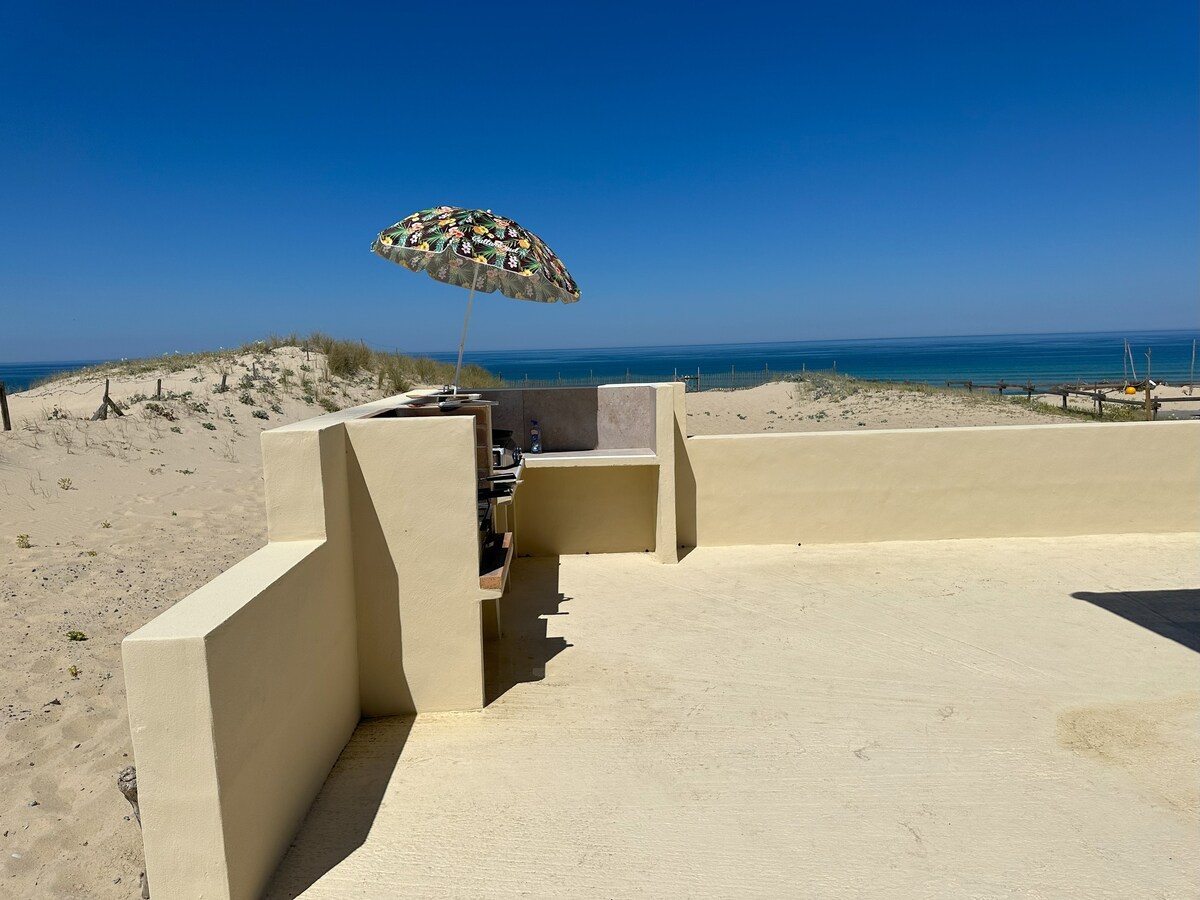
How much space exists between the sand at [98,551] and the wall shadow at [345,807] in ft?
2.72

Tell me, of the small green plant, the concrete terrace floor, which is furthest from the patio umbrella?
the small green plant

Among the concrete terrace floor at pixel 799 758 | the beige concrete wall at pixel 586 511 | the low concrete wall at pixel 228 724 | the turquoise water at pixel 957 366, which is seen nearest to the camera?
the low concrete wall at pixel 228 724

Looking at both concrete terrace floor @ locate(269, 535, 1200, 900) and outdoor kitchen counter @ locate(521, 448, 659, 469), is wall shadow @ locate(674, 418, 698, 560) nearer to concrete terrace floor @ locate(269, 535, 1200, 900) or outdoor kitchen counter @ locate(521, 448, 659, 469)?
outdoor kitchen counter @ locate(521, 448, 659, 469)

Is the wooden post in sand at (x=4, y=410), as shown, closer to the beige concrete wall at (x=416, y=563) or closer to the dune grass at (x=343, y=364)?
the dune grass at (x=343, y=364)

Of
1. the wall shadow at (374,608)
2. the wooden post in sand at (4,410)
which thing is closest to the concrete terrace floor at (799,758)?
the wall shadow at (374,608)

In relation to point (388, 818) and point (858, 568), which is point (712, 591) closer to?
point (858, 568)

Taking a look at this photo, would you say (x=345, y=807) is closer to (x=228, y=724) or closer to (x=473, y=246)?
(x=228, y=724)

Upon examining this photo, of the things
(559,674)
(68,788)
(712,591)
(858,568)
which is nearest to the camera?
(68,788)

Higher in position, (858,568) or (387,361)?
(387,361)

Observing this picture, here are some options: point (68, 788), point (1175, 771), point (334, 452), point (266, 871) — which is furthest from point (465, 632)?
point (1175, 771)

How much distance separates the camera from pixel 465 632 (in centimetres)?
425

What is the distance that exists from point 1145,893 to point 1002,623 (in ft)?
9.75

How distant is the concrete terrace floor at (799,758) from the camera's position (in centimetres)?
297

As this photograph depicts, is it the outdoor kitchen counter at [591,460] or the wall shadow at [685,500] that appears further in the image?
the wall shadow at [685,500]
